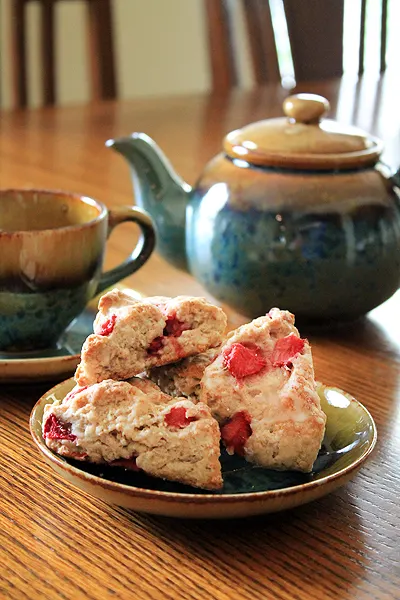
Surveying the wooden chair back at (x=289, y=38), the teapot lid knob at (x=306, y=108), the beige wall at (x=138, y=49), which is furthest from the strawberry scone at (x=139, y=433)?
the beige wall at (x=138, y=49)

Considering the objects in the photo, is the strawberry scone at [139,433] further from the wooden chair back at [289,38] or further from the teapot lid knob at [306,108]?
the wooden chair back at [289,38]

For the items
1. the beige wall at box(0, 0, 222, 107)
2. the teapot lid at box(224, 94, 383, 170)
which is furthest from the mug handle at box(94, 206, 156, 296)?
the beige wall at box(0, 0, 222, 107)

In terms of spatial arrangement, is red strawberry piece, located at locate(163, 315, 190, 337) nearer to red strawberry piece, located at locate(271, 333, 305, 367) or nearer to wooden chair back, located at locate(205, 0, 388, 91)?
red strawberry piece, located at locate(271, 333, 305, 367)

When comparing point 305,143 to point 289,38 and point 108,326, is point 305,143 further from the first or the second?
point 289,38

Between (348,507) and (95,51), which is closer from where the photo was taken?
(348,507)

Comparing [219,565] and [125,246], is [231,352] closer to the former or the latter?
[219,565]

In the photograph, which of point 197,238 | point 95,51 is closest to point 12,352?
point 197,238
